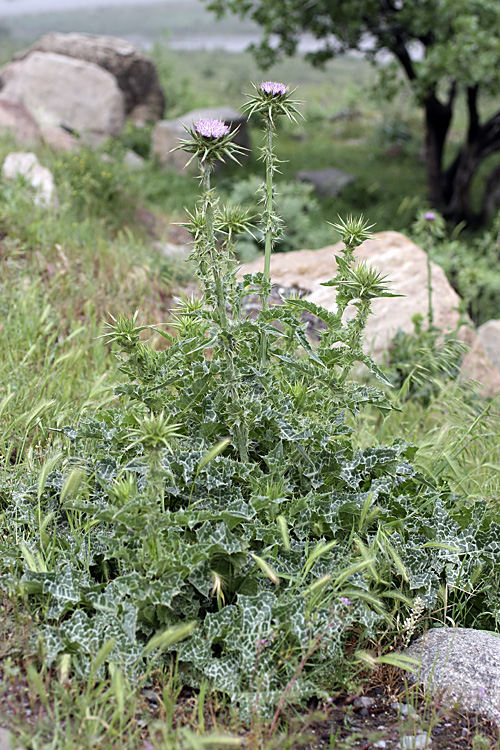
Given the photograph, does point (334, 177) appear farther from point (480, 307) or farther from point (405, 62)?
point (480, 307)

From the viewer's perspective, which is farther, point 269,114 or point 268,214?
point 268,214

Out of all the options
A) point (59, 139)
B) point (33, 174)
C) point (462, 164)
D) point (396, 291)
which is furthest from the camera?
point (462, 164)

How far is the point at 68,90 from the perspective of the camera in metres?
11.0

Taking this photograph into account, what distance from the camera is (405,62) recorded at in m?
9.83

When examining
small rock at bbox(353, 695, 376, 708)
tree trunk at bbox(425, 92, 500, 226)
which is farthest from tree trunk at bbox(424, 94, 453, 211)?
small rock at bbox(353, 695, 376, 708)

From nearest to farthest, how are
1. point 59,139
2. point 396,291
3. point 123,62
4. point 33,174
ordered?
1. point 396,291
2. point 33,174
3. point 59,139
4. point 123,62

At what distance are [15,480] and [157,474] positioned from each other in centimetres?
88

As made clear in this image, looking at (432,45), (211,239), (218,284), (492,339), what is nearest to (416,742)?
(218,284)

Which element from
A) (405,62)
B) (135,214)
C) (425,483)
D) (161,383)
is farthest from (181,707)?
(405,62)

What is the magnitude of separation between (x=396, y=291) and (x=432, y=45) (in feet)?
21.0

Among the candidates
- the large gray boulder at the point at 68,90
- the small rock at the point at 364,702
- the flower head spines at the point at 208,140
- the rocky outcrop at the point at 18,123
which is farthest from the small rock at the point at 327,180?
the small rock at the point at 364,702

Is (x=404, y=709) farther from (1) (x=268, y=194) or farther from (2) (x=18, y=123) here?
(2) (x=18, y=123)

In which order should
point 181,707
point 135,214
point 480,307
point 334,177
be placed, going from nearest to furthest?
point 181,707 → point 480,307 → point 135,214 → point 334,177

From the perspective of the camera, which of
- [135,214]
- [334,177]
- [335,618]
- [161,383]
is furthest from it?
[334,177]
